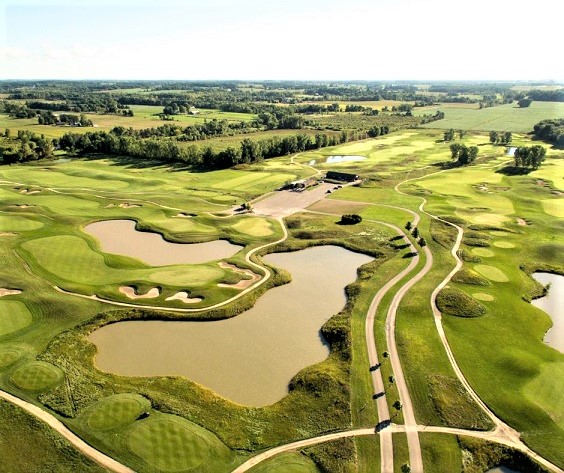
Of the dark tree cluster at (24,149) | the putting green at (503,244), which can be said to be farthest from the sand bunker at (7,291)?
the dark tree cluster at (24,149)

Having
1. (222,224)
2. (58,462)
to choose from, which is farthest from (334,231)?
(58,462)

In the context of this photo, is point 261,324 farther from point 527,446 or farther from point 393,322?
point 527,446

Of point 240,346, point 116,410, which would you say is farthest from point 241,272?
point 116,410

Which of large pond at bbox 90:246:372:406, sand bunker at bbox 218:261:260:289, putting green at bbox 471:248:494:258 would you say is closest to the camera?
large pond at bbox 90:246:372:406

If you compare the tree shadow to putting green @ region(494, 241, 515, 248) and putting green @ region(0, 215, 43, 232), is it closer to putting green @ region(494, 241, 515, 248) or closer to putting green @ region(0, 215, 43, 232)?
putting green @ region(494, 241, 515, 248)

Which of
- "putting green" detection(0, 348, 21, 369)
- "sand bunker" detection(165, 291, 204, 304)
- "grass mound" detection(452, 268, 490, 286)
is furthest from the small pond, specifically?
"putting green" detection(0, 348, 21, 369)

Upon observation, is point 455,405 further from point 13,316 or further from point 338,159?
point 338,159
